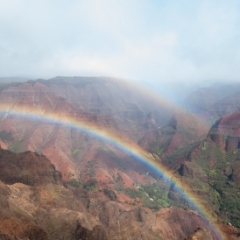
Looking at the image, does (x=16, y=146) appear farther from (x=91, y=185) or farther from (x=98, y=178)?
(x=91, y=185)

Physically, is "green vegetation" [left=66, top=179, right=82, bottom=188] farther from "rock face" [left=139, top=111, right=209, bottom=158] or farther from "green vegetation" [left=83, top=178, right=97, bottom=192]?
"rock face" [left=139, top=111, right=209, bottom=158]

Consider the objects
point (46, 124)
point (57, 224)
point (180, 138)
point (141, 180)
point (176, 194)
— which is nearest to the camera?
point (57, 224)

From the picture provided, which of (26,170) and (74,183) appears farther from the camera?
(74,183)

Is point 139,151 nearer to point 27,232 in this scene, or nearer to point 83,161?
point 83,161

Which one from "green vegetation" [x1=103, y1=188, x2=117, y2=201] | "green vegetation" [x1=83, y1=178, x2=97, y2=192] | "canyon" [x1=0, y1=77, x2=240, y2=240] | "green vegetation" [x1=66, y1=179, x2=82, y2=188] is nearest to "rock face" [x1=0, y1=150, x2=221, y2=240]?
"canyon" [x1=0, y1=77, x2=240, y2=240]

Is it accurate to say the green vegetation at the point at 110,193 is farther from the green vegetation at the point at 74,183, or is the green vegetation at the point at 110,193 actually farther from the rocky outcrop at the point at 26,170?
the rocky outcrop at the point at 26,170

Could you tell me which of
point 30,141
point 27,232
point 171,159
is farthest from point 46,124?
point 27,232

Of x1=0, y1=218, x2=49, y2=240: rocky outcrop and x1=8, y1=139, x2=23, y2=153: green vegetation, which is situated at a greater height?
x1=0, y1=218, x2=49, y2=240: rocky outcrop

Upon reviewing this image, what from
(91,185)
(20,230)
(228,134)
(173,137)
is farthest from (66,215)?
(173,137)

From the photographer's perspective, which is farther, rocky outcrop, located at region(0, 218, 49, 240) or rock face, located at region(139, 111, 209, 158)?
rock face, located at region(139, 111, 209, 158)

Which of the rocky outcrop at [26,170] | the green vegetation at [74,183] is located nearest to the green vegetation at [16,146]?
the green vegetation at [74,183]

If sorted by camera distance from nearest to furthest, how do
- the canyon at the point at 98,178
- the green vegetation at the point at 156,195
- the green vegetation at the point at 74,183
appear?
the canyon at the point at 98,178
the green vegetation at the point at 156,195
the green vegetation at the point at 74,183
